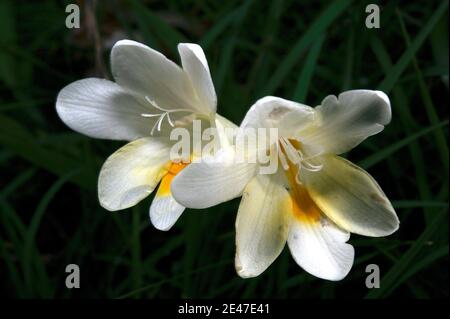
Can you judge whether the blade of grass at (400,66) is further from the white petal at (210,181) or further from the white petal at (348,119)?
the white petal at (210,181)

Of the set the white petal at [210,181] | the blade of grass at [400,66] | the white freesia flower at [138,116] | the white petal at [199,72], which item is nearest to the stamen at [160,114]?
the white freesia flower at [138,116]

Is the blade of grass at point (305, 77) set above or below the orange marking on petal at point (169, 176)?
above

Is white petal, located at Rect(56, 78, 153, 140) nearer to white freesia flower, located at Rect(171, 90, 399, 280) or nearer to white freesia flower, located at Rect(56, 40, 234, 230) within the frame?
white freesia flower, located at Rect(56, 40, 234, 230)

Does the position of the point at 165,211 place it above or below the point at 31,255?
above

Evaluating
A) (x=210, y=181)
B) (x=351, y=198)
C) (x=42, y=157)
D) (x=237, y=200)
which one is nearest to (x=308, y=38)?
(x=237, y=200)

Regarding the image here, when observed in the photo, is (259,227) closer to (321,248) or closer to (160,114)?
(321,248)
